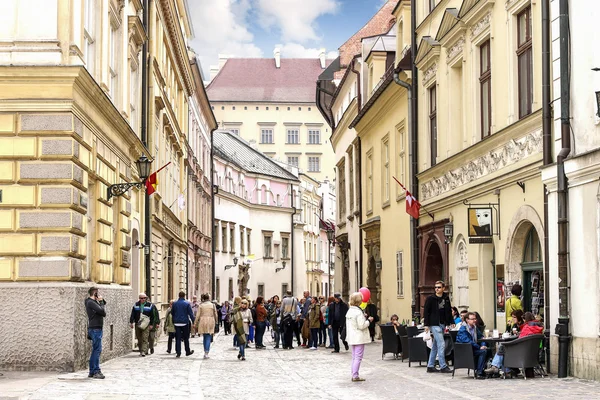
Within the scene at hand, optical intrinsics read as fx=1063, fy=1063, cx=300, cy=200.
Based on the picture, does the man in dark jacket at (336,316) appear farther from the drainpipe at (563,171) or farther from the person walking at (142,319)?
the drainpipe at (563,171)

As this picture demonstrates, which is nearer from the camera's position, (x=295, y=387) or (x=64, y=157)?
(x=295, y=387)

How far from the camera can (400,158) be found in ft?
105

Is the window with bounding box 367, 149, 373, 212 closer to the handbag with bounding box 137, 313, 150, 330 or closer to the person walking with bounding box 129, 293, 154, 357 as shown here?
the person walking with bounding box 129, 293, 154, 357

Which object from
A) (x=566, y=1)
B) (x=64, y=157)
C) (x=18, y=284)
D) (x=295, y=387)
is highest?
(x=566, y=1)

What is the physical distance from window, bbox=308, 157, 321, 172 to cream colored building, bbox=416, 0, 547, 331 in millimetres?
77541

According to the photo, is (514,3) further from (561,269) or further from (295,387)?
(295,387)

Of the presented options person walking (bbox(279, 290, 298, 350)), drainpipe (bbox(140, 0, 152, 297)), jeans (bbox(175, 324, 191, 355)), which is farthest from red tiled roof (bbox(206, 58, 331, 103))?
jeans (bbox(175, 324, 191, 355))

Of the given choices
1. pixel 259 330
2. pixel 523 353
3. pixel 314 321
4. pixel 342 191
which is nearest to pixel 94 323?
pixel 523 353

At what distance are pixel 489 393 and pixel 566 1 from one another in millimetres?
6592

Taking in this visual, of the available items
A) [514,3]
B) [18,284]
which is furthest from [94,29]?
[514,3]

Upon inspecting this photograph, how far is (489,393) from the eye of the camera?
1469 cm

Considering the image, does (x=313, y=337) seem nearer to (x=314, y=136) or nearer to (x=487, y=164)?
(x=487, y=164)

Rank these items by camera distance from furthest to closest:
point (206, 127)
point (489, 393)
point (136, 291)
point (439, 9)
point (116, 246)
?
point (206, 127), point (136, 291), point (439, 9), point (116, 246), point (489, 393)

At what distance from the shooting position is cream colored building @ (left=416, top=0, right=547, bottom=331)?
1938cm
